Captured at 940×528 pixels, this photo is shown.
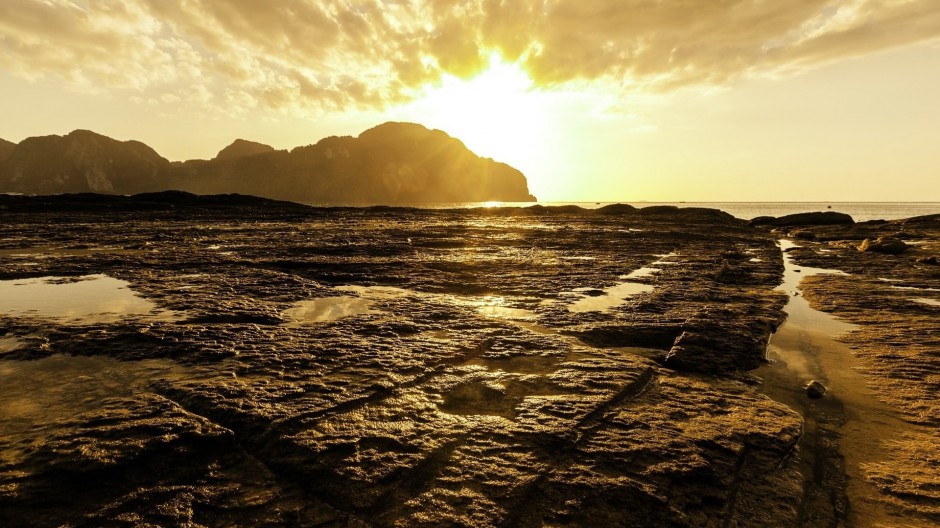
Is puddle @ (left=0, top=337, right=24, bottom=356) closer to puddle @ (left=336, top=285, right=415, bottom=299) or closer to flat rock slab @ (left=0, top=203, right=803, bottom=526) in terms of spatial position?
flat rock slab @ (left=0, top=203, right=803, bottom=526)

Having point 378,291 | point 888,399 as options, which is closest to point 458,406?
point 888,399

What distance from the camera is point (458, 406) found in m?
3.80

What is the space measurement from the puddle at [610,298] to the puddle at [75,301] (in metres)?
6.88

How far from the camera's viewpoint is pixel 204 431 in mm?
3158

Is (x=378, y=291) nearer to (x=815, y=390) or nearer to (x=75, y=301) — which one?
(x=75, y=301)

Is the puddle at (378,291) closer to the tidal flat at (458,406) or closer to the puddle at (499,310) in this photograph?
the tidal flat at (458,406)

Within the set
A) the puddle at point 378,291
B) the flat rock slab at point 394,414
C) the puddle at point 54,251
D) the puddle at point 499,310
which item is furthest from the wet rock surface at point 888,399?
the puddle at point 54,251

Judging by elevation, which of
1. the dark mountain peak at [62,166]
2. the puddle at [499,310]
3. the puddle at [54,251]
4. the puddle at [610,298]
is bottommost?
the puddle at [499,310]

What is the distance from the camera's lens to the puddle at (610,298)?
307 inches

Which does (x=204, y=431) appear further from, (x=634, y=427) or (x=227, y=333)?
(x=634, y=427)

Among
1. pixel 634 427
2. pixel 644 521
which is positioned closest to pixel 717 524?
pixel 644 521

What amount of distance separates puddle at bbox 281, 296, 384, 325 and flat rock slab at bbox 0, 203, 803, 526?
54 millimetres

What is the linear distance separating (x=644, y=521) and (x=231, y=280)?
941 centimetres

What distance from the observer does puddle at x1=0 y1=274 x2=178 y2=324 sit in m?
6.27
